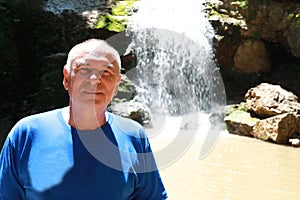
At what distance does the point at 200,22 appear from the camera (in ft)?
30.6

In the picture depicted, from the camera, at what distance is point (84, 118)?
1.36 meters

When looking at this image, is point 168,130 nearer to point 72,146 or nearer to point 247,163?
point 247,163

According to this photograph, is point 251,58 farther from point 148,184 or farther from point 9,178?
point 9,178

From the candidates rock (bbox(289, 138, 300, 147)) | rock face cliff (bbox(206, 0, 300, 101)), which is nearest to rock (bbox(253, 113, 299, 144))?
rock (bbox(289, 138, 300, 147))

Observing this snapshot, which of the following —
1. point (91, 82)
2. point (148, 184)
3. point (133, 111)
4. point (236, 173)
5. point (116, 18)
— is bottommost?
point (236, 173)

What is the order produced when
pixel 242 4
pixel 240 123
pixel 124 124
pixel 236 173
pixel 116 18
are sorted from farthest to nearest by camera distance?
pixel 242 4, pixel 116 18, pixel 240 123, pixel 236 173, pixel 124 124

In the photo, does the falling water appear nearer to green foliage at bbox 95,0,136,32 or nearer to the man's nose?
green foliage at bbox 95,0,136,32

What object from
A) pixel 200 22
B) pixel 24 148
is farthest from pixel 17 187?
pixel 200 22

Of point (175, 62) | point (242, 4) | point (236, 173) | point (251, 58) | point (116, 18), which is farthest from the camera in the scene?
point (251, 58)

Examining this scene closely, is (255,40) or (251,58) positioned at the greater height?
(255,40)

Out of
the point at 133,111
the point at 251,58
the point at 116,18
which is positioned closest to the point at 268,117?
the point at 133,111

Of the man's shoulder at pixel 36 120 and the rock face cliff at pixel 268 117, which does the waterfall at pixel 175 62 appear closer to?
the rock face cliff at pixel 268 117

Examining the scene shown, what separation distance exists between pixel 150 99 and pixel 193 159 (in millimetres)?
3298

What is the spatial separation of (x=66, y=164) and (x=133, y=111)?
5.68 metres
